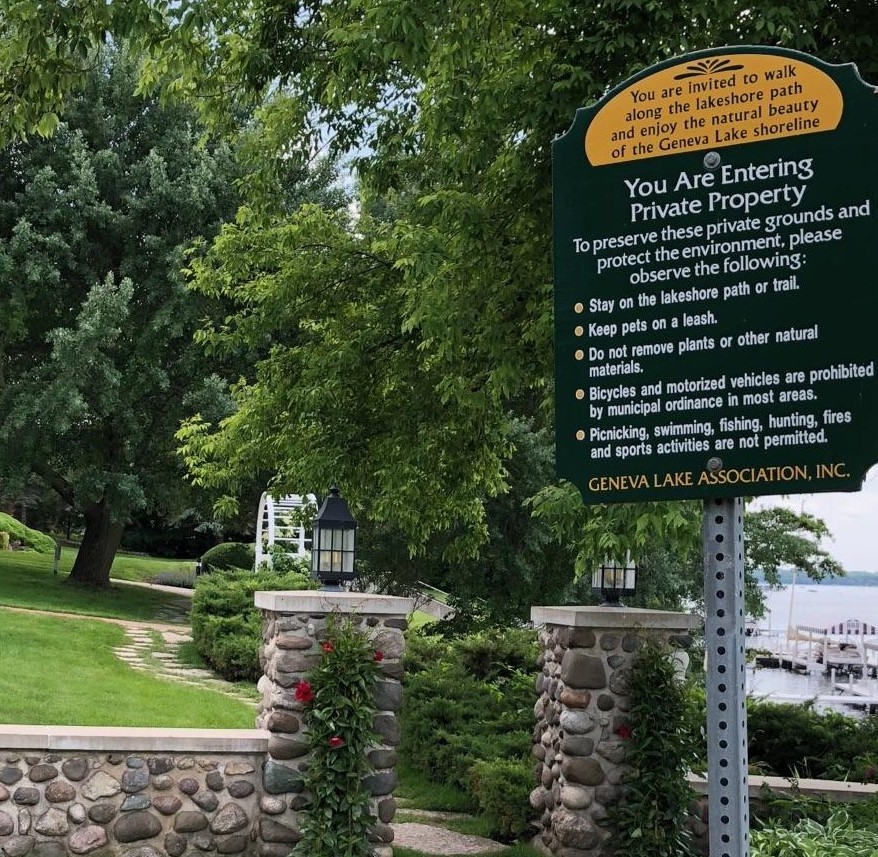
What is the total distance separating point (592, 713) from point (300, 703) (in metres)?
1.85

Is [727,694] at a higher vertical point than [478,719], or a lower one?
higher

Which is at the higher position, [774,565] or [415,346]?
[415,346]

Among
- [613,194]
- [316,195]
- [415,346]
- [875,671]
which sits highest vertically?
[316,195]

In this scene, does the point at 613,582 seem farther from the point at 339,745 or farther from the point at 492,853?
the point at 339,745

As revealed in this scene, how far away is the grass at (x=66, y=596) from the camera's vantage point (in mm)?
17547

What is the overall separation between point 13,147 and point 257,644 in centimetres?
1150

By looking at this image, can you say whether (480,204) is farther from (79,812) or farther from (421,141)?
(79,812)

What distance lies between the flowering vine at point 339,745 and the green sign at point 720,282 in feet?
11.6

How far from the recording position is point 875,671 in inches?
1011

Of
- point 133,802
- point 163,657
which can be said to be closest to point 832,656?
point 163,657

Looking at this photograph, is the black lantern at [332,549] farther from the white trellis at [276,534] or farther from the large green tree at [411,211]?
the white trellis at [276,534]

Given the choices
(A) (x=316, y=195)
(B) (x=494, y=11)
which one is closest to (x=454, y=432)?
(B) (x=494, y=11)

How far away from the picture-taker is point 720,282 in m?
2.33

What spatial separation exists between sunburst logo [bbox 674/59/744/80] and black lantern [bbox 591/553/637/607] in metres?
4.85
